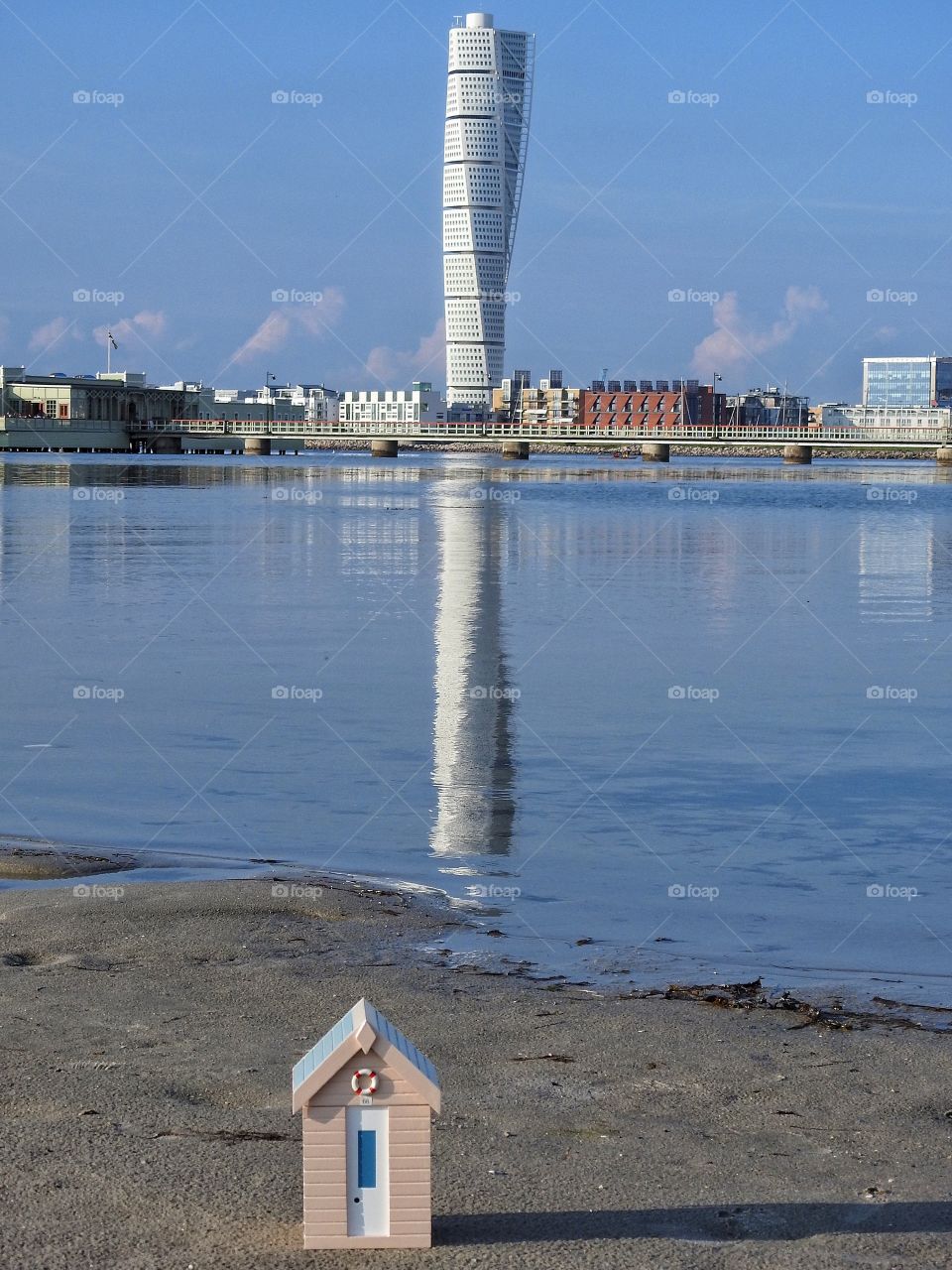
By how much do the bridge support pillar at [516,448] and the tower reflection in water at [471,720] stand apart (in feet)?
411

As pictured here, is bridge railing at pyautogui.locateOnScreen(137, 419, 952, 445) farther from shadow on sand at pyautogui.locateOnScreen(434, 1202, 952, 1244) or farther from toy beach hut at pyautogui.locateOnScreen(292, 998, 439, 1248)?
toy beach hut at pyautogui.locateOnScreen(292, 998, 439, 1248)

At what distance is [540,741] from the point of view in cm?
1312

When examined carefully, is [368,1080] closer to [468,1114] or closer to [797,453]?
[468,1114]

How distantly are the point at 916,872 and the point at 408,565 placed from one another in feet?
71.4

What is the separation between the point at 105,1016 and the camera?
6.40m

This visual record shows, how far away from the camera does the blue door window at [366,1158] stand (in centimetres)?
445

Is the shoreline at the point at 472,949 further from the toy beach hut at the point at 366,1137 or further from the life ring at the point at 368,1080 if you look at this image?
the life ring at the point at 368,1080

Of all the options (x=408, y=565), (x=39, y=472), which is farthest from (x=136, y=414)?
(x=408, y=565)

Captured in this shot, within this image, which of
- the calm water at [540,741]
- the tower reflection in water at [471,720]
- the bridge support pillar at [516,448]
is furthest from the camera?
the bridge support pillar at [516,448]

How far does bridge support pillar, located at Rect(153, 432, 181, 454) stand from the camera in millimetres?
155375

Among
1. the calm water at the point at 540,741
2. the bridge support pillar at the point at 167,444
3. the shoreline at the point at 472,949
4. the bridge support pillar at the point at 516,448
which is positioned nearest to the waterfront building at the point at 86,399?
the bridge support pillar at the point at 167,444

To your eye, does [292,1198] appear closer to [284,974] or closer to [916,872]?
[284,974]

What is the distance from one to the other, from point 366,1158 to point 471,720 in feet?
31.4

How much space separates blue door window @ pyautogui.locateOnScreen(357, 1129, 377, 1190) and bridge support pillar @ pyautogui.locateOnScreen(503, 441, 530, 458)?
148858mm
